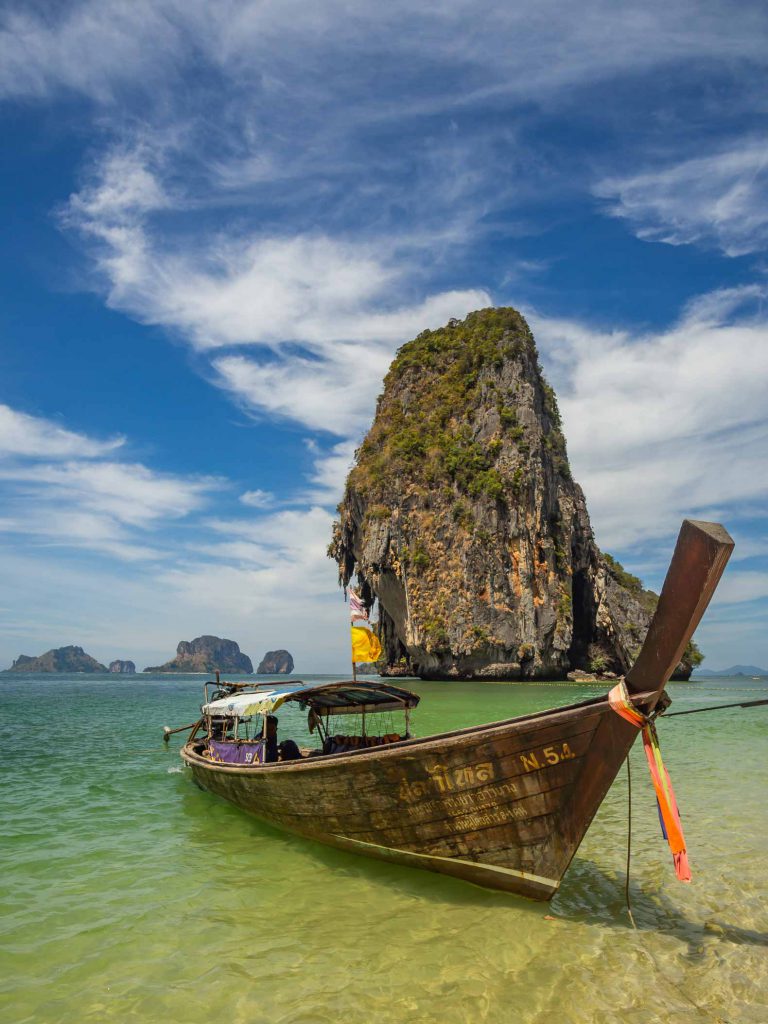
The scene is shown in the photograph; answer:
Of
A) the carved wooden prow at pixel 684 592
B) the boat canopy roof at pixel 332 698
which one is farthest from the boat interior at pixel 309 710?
the carved wooden prow at pixel 684 592

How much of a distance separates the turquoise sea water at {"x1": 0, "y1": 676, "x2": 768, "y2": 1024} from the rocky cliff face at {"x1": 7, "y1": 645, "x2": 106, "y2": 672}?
687 feet

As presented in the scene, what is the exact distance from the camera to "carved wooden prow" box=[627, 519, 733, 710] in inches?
175

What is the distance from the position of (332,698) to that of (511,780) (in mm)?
4768

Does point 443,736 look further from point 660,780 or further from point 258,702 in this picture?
point 258,702

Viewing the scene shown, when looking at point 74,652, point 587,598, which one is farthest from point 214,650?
point 587,598

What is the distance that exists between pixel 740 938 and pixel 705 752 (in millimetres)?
10705

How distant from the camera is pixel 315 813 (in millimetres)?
7250

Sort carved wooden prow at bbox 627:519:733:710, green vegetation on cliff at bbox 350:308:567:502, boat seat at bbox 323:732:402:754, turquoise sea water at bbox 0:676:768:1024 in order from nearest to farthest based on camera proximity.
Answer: turquoise sea water at bbox 0:676:768:1024, carved wooden prow at bbox 627:519:733:710, boat seat at bbox 323:732:402:754, green vegetation on cliff at bbox 350:308:567:502

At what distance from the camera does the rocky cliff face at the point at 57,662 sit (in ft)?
623

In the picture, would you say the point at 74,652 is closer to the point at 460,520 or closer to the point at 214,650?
the point at 214,650

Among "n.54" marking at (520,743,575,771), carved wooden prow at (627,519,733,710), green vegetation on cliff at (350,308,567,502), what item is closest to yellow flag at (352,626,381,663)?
"n.54" marking at (520,743,575,771)

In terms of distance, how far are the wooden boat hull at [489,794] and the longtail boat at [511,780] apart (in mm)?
10

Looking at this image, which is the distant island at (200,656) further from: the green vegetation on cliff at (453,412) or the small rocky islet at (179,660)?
the green vegetation on cliff at (453,412)

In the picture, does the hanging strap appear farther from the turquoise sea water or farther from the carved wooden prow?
the turquoise sea water
